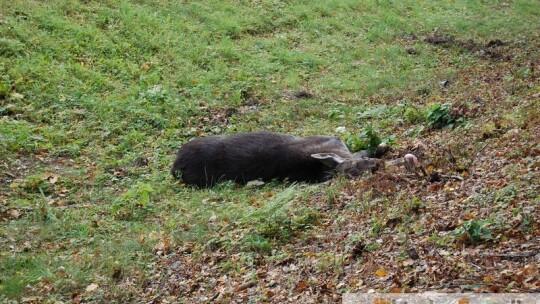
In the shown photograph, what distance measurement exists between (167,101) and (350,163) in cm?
525

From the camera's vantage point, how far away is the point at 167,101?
13.6 metres

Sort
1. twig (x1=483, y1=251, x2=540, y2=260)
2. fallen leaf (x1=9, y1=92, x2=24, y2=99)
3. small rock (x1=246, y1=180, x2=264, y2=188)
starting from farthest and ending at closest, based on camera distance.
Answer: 1. fallen leaf (x1=9, y1=92, x2=24, y2=99)
2. small rock (x1=246, y1=180, x2=264, y2=188)
3. twig (x1=483, y1=251, x2=540, y2=260)

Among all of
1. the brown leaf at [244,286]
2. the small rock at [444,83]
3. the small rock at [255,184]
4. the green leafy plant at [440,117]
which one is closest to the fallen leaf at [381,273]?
the brown leaf at [244,286]

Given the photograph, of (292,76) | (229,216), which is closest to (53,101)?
(292,76)

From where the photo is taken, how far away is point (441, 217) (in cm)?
643

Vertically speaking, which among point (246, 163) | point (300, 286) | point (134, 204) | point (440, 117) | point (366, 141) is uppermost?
point (440, 117)

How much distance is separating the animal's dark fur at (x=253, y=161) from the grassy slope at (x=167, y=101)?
29 cm

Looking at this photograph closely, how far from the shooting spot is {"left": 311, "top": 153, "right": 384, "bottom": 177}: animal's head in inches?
356

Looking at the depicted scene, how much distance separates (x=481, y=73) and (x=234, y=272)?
9196 mm

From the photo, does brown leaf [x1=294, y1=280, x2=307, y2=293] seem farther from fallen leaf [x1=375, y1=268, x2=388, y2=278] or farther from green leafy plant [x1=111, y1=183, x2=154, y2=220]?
green leafy plant [x1=111, y1=183, x2=154, y2=220]

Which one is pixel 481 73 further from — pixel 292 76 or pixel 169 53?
pixel 169 53

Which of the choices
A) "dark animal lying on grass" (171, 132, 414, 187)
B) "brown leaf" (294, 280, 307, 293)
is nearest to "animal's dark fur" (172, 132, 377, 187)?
"dark animal lying on grass" (171, 132, 414, 187)

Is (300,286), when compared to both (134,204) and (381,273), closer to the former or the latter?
(381,273)

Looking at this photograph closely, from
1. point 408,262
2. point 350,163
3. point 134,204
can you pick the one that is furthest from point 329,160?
point 408,262
